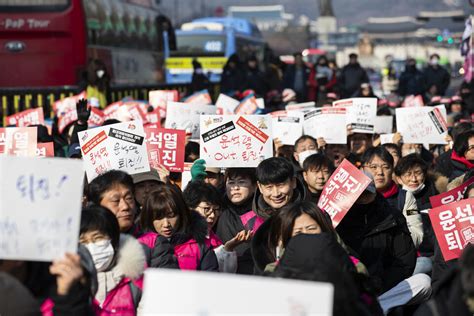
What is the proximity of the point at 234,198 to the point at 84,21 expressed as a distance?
12.9 m

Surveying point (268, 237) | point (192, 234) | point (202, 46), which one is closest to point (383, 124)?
point (192, 234)

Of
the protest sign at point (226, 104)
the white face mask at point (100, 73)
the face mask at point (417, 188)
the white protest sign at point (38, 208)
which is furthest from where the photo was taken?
the white face mask at point (100, 73)

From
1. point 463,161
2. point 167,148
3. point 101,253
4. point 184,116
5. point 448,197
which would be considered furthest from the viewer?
point 184,116

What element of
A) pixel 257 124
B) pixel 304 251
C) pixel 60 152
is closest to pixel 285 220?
pixel 304 251

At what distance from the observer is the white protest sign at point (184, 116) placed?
12.2 meters

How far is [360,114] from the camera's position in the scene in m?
13.2

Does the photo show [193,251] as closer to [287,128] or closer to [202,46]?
[287,128]

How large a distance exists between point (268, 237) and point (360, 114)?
7614mm

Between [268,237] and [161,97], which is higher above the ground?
[268,237]

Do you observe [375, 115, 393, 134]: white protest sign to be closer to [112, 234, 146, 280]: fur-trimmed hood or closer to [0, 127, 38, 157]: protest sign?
[0, 127, 38, 157]: protest sign

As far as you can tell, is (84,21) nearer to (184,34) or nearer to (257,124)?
(257,124)

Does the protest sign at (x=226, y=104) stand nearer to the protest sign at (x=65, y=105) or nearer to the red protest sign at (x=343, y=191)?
the protest sign at (x=65, y=105)

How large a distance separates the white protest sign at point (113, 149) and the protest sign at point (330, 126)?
11.9 ft

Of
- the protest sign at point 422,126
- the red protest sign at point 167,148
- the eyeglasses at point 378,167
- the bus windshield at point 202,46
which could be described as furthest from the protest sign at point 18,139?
the bus windshield at point 202,46
